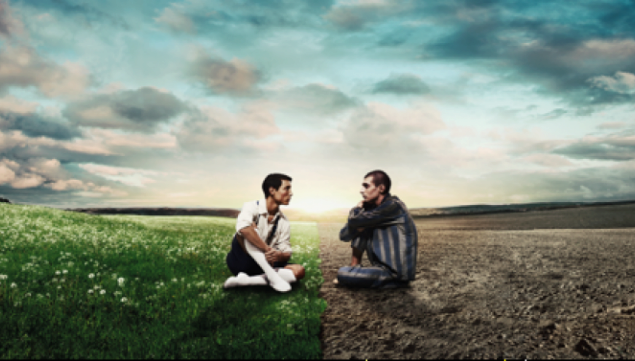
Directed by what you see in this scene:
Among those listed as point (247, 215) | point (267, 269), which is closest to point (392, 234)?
point (267, 269)

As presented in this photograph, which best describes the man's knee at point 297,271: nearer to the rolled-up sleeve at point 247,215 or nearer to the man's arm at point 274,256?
the man's arm at point 274,256

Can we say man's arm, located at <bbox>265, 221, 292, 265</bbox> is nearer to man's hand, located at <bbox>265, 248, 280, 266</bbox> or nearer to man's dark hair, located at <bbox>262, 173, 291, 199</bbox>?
man's hand, located at <bbox>265, 248, 280, 266</bbox>

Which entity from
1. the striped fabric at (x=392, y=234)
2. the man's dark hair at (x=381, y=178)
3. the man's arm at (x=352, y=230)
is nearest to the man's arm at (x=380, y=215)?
the striped fabric at (x=392, y=234)

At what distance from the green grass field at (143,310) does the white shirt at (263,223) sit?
3.20 ft

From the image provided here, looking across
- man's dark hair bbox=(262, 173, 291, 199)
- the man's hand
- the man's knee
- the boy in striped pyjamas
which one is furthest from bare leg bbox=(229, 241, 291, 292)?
the boy in striped pyjamas

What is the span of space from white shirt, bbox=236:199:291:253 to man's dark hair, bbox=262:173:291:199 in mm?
264

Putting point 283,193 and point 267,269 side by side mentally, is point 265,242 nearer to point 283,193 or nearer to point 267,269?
point 267,269

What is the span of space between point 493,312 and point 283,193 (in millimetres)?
4361

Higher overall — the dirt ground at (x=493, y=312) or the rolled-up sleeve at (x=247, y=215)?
the rolled-up sleeve at (x=247, y=215)

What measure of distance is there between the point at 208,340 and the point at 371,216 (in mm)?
3682

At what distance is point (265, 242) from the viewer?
24.6ft

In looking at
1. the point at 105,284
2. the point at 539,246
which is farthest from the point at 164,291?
the point at 539,246

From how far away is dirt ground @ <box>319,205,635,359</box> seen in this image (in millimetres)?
5094

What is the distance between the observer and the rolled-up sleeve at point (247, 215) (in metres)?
6.96
